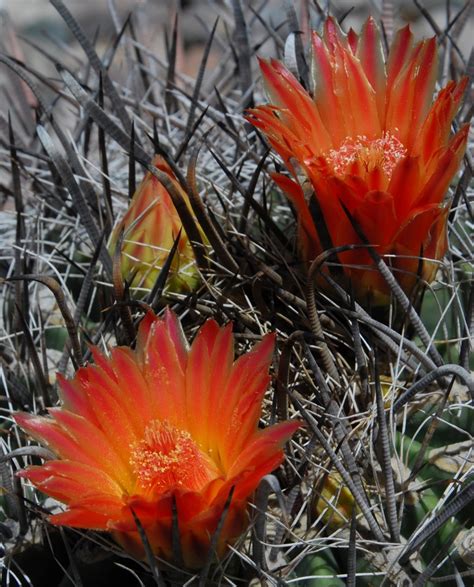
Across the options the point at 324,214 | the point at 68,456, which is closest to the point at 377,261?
the point at 324,214

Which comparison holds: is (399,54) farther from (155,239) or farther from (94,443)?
(94,443)

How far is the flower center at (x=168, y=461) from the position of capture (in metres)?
0.77

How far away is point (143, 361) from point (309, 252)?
0.21m

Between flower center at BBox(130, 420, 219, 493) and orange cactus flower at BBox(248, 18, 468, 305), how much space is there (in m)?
0.23

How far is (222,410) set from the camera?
79 centimetres

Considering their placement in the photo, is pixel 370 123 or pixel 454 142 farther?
pixel 370 123

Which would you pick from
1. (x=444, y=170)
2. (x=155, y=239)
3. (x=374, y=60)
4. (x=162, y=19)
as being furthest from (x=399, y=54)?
(x=162, y=19)

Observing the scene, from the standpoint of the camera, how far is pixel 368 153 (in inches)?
35.9

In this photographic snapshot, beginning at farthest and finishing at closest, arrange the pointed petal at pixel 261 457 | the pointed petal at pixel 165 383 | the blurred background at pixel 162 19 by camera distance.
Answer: the blurred background at pixel 162 19 → the pointed petal at pixel 165 383 → the pointed petal at pixel 261 457

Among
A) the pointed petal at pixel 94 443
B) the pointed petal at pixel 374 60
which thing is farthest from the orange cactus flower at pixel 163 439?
the pointed petal at pixel 374 60

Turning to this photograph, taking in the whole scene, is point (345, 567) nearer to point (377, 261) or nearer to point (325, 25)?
point (377, 261)

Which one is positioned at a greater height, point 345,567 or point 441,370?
point 441,370

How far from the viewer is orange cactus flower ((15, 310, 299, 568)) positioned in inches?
27.9

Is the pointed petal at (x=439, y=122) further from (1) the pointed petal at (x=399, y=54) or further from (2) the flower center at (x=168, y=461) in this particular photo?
(2) the flower center at (x=168, y=461)
